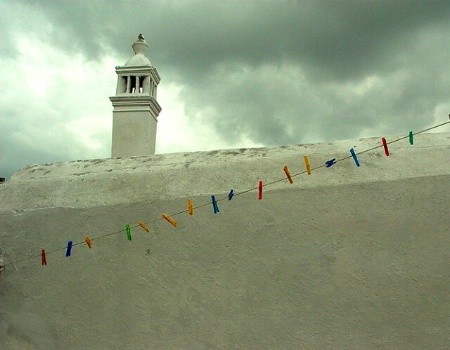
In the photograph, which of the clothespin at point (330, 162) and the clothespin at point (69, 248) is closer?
the clothespin at point (330, 162)

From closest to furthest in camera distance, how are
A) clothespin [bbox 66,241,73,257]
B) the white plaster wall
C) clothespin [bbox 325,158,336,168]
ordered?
clothespin [bbox 325,158,336,168] → clothespin [bbox 66,241,73,257] → the white plaster wall

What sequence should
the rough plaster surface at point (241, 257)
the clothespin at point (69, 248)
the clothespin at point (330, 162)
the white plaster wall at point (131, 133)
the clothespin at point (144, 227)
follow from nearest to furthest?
1. the rough plaster surface at point (241, 257)
2. the clothespin at point (330, 162)
3. the clothespin at point (144, 227)
4. the clothespin at point (69, 248)
5. the white plaster wall at point (131, 133)

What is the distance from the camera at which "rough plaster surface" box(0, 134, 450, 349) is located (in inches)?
153

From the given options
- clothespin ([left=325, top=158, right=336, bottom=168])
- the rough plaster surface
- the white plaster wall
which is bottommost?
the rough plaster surface

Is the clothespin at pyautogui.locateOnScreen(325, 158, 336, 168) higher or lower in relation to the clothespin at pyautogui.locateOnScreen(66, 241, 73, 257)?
higher

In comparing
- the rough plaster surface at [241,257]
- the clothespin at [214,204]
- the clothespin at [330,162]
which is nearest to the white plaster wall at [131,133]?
the rough plaster surface at [241,257]

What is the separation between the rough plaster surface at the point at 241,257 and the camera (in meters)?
3.88

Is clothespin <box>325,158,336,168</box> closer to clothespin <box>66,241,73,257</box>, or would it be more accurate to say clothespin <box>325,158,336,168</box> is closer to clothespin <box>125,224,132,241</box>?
clothespin <box>125,224,132,241</box>

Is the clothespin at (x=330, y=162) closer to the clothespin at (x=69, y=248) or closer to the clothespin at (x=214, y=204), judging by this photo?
the clothespin at (x=214, y=204)

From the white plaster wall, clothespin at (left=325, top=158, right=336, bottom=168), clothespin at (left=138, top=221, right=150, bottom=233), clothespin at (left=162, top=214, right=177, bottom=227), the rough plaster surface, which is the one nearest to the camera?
the rough plaster surface

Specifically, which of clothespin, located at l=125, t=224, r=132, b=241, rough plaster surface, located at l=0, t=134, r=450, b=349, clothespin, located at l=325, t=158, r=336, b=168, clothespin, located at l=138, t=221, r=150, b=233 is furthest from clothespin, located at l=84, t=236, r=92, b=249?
clothespin, located at l=325, t=158, r=336, b=168

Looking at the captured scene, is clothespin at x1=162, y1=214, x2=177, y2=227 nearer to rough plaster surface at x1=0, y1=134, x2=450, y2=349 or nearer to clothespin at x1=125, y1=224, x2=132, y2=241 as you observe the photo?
rough plaster surface at x1=0, y1=134, x2=450, y2=349

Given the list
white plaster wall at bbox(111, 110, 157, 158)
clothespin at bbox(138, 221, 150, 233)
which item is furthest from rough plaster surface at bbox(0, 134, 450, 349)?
white plaster wall at bbox(111, 110, 157, 158)

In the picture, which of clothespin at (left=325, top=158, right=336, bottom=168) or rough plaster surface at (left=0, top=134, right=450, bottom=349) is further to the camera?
clothespin at (left=325, top=158, right=336, bottom=168)
